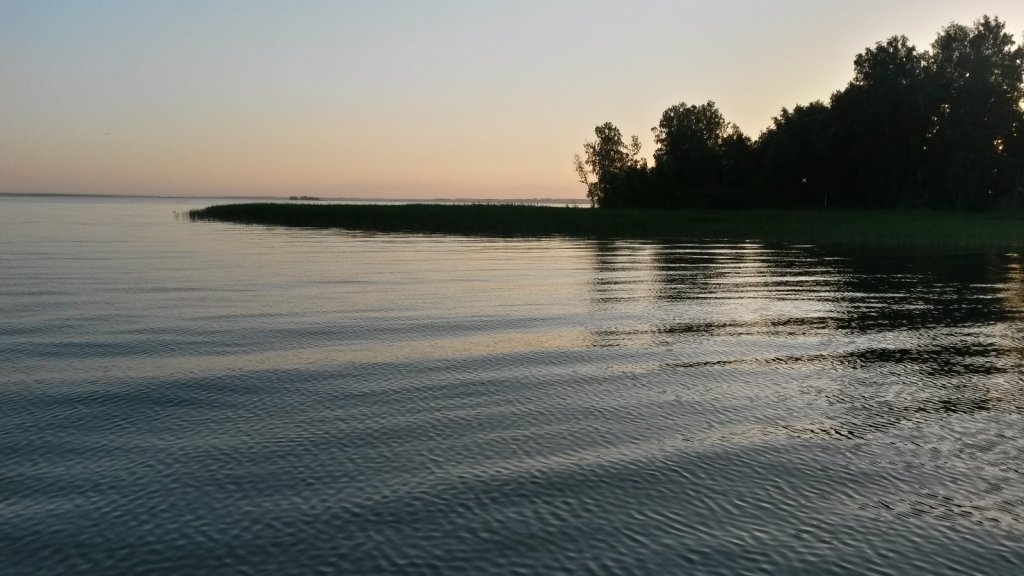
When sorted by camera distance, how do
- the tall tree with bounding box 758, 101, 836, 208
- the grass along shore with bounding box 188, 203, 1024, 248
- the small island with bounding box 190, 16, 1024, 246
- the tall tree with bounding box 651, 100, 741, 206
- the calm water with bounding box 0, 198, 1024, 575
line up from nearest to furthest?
the calm water with bounding box 0, 198, 1024, 575 < the grass along shore with bounding box 188, 203, 1024, 248 < the small island with bounding box 190, 16, 1024, 246 < the tall tree with bounding box 758, 101, 836, 208 < the tall tree with bounding box 651, 100, 741, 206

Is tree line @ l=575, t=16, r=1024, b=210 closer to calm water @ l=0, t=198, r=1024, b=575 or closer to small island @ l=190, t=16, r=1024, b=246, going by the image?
small island @ l=190, t=16, r=1024, b=246

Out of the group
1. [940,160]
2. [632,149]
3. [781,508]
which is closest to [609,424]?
[781,508]

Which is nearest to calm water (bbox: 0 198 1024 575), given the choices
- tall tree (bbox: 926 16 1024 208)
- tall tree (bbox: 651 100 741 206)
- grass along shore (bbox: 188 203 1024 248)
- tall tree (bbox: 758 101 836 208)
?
grass along shore (bbox: 188 203 1024 248)

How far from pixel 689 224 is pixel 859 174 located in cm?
3697

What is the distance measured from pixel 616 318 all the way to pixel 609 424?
9263 millimetres

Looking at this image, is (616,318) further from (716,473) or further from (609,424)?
(716,473)

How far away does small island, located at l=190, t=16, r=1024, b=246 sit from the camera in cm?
6956

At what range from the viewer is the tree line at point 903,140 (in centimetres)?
8644

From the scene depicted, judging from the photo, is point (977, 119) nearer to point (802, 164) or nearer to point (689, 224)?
point (802, 164)

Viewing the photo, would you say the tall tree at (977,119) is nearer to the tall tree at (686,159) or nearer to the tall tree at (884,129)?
the tall tree at (884,129)

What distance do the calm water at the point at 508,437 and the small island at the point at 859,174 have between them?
1827 inches

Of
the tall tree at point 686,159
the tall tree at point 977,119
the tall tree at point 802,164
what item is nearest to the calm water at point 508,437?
the tall tree at point 977,119

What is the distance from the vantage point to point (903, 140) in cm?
9175

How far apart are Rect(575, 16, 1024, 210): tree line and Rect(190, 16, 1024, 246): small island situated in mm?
148
